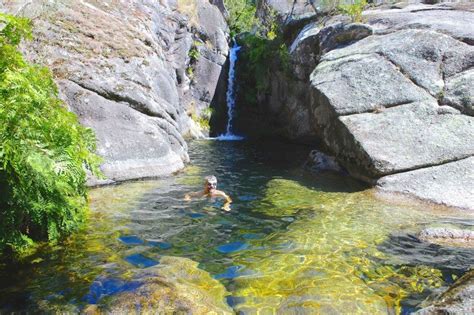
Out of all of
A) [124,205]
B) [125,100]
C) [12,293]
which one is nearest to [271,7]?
[125,100]

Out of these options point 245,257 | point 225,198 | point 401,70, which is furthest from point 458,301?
point 401,70

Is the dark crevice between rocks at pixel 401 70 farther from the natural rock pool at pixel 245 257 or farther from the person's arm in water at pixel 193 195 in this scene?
the person's arm in water at pixel 193 195

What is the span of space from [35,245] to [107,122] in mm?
6508

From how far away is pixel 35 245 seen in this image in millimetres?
6855

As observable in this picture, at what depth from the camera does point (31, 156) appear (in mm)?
4645

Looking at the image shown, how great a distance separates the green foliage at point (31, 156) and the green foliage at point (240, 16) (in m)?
26.9

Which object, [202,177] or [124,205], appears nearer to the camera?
[124,205]

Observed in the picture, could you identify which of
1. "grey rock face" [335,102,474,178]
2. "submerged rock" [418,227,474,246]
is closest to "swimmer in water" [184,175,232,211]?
"grey rock face" [335,102,474,178]

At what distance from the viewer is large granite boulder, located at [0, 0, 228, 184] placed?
41.3 feet

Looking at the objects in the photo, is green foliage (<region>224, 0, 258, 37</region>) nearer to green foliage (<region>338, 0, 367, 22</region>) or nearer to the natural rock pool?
green foliage (<region>338, 0, 367, 22</region>)

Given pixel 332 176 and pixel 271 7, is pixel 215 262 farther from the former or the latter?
pixel 271 7

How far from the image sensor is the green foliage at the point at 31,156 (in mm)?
4816

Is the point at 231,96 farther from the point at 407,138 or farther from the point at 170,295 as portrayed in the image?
the point at 170,295

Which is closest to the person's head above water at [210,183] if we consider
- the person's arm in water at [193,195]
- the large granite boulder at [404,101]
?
the person's arm in water at [193,195]
